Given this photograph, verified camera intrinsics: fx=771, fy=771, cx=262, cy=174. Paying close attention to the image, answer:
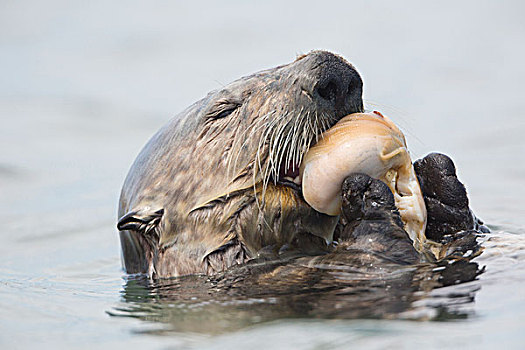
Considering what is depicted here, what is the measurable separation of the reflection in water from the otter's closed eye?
0.95 meters

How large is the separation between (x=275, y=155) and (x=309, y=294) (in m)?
0.87

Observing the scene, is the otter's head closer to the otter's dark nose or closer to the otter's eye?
the otter's dark nose

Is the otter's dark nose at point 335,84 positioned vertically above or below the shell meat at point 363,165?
above

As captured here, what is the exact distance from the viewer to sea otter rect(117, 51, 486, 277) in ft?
13.8

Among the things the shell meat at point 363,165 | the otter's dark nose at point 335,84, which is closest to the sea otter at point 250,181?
the otter's dark nose at point 335,84

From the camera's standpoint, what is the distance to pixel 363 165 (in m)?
4.06

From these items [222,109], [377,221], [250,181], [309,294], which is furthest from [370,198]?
[222,109]

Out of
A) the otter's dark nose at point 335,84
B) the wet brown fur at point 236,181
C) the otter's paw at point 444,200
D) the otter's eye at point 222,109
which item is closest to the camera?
the otter's dark nose at point 335,84

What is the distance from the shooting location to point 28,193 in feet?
29.3

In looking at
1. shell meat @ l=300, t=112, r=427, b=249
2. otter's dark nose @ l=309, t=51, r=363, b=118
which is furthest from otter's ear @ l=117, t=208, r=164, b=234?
otter's dark nose @ l=309, t=51, r=363, b=118

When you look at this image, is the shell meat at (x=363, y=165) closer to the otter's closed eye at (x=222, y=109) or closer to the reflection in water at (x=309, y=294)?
the reflection in water at (x=309, y=294)

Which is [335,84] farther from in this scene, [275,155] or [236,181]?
[236,181]

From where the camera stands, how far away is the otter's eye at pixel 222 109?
15.3 feet

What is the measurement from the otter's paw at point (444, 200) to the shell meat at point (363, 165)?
1.04ft
